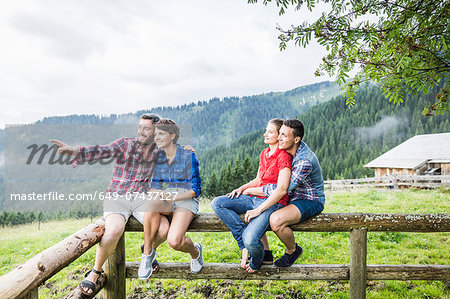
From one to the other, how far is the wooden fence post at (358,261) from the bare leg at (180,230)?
6.02ft

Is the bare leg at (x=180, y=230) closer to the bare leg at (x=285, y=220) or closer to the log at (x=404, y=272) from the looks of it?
the bare leg at (x=285, y=220)

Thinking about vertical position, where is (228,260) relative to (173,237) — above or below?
below

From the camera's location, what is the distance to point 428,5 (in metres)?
3.17

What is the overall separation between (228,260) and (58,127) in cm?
366

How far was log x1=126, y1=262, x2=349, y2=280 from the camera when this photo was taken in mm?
3127

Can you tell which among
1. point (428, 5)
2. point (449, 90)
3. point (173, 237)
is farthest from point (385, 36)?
point (173, 237)

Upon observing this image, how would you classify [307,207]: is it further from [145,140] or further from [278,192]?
[145,140]

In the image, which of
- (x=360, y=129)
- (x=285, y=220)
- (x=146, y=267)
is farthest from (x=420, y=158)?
(x=360, y=129)

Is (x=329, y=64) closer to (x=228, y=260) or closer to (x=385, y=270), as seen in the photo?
(x=385, y=270)

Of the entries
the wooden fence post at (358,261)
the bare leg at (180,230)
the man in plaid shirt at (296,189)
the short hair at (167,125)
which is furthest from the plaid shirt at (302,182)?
the short hair at (167,125)

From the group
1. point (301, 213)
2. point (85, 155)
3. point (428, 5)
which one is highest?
point (428, 5)

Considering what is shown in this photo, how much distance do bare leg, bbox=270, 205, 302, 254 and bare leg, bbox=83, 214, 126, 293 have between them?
163 centimetres

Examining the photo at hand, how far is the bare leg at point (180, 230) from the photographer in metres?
2.87

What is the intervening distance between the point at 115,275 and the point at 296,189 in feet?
7.72
